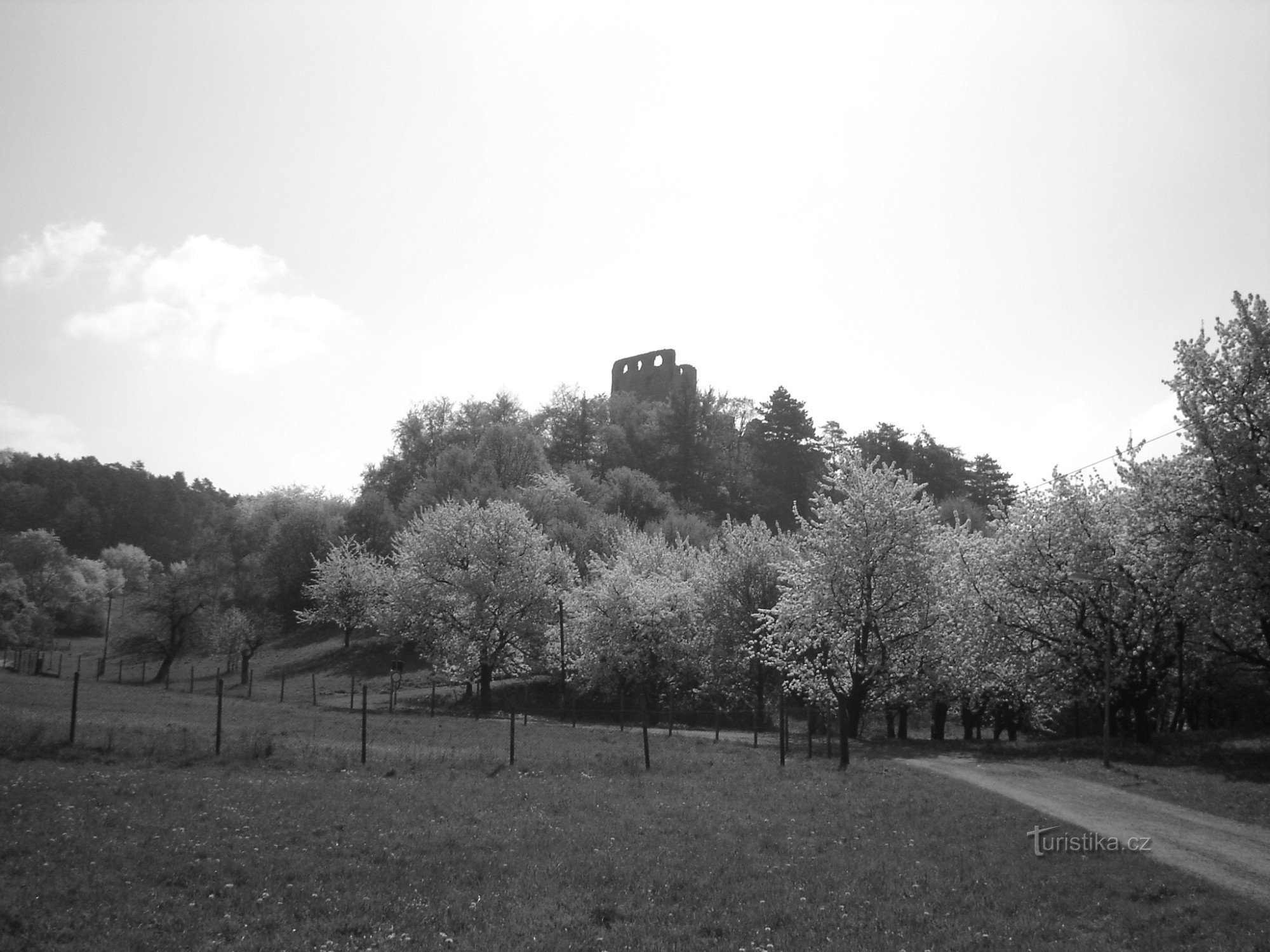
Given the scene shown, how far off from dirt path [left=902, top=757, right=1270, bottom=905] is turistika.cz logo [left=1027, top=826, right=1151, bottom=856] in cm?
14

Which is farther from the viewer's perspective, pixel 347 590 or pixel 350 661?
pixel 347 590

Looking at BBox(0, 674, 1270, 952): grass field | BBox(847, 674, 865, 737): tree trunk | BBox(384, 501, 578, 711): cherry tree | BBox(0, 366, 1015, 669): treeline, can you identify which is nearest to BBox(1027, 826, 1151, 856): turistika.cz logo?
BBox(0, 674, 1270, 952): grass field

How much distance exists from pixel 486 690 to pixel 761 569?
1693cm

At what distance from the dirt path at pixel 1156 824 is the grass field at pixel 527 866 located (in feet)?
2.40

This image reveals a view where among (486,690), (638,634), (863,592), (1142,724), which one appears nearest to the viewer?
(1142,724)

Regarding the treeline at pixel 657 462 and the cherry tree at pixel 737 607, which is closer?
the cherry tree at pixel 737 607

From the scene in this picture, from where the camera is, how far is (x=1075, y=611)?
29469 millimetres

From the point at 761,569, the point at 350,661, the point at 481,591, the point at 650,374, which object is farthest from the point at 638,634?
the point at 650,374

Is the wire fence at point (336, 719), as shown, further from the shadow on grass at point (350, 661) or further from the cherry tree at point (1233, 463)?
the cherry tree at point (1233, 463)

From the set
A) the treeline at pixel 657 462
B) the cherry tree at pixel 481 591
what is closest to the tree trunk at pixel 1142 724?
the cherry tree at pixel 481 591

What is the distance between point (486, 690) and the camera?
47375 mm

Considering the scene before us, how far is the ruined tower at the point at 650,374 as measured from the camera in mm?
124688

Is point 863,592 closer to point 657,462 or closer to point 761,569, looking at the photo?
point 761,569

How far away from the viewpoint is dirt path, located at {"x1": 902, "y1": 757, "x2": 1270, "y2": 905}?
11.8 m
